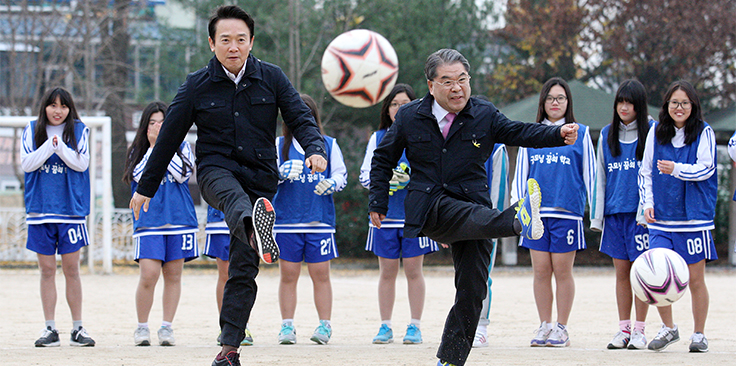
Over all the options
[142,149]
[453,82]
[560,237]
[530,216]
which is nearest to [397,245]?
[560,237]

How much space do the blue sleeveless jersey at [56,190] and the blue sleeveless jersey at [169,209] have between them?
444 mm

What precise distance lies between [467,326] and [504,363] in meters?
0.68

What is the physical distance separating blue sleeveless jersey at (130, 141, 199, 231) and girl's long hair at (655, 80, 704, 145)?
3770mm

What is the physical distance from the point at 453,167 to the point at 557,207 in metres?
2.00

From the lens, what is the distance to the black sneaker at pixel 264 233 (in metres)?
4.18

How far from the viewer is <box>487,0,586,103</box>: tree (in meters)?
19.8

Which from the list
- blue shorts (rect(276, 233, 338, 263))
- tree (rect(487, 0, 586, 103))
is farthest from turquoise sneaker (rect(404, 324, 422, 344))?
tree (rect(487, 0, 586, 103))

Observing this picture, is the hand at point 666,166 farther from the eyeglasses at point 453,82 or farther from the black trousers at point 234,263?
the black trousers at point 234,263

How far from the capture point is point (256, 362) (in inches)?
206

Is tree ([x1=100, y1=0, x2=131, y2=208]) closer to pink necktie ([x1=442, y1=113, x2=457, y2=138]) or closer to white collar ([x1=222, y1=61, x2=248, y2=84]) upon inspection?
white collar ([x1=222, y1=61, x2=248, y2=84])

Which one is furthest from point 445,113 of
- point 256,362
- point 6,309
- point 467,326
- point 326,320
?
point 6,309

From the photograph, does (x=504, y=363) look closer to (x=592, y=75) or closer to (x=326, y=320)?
(x=326, y=320)

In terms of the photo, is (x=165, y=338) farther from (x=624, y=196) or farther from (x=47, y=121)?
(x=624, y=196)

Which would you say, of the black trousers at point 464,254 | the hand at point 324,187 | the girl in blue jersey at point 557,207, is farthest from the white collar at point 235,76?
the girl in blue jersey at point 557,207
